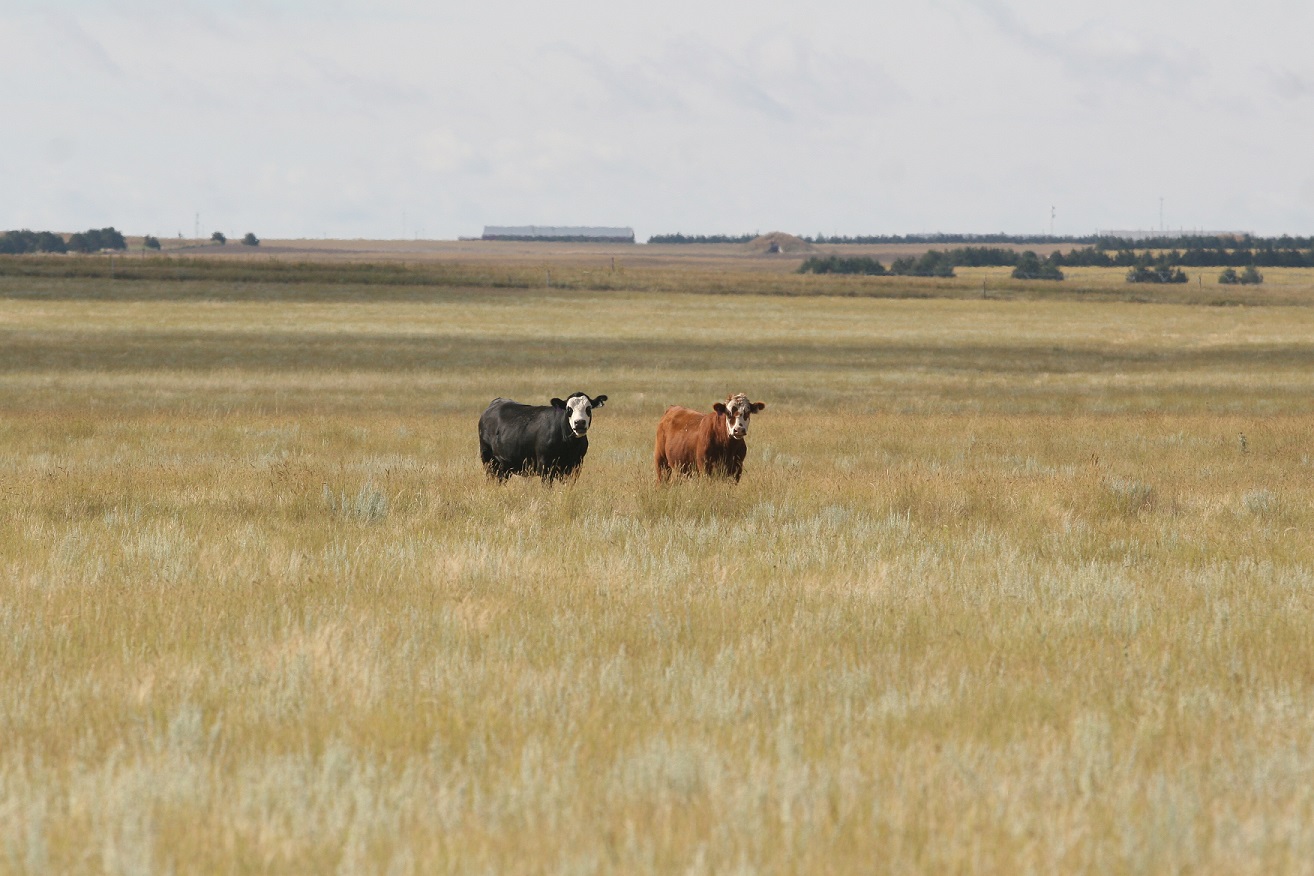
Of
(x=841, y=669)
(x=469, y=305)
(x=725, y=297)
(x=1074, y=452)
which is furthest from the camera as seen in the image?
(x=725, y=297)

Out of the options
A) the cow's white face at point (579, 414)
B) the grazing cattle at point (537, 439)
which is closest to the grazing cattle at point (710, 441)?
the grazing cattle at point (537, 439)

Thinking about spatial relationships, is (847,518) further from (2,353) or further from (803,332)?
(803,332)

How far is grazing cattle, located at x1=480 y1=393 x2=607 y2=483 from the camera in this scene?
15.1 meters

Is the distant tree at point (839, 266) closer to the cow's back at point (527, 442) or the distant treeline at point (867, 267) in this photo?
the distant treeline at point (867, 267)

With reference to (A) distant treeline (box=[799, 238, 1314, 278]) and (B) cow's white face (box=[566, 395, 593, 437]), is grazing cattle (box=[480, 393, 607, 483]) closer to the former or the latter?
(B) cow's white face (box=[566, 395, 593, 437])

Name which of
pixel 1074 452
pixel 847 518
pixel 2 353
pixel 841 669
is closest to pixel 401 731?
pixel 841 669

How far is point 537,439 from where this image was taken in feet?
50.5

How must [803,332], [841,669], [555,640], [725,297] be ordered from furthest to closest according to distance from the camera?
[725,297]
[803,332]
[555,640]
[841,669]

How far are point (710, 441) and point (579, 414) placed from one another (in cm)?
151

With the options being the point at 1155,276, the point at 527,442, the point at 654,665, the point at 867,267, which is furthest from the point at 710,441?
the point at 867,267

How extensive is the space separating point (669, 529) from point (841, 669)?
15.1 feet

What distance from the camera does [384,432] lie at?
22.7 meters

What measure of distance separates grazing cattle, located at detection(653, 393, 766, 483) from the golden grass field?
0.67 meters

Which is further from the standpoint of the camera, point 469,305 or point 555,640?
point 469,305
